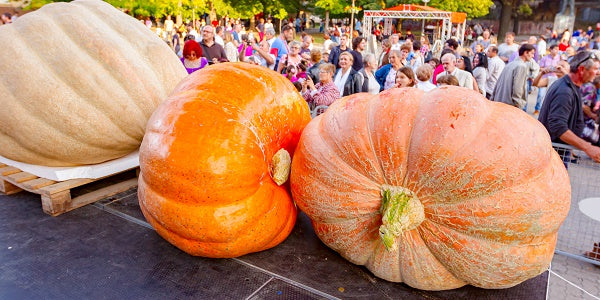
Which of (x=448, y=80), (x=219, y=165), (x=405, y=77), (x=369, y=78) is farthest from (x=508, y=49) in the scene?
(x=219, y=165)

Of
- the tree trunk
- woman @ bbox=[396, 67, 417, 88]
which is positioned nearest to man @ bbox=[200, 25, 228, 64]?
woman @ bbox=[396, 67, 417, 88]

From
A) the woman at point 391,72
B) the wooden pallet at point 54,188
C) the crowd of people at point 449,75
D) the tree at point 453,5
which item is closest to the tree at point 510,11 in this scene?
the tree at point 453,5

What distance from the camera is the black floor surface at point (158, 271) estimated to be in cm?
244

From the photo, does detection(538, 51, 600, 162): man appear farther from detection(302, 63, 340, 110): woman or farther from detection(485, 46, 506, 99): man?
detection(485, 46, 506, 99): man

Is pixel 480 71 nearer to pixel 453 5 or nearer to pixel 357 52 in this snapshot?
pixel 357 52

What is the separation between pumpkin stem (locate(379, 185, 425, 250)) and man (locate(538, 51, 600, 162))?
2791 millimetres

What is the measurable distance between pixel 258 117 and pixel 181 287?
110 cm

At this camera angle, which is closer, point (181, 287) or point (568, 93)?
point (181, 287)

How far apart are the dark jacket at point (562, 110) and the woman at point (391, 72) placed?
3.16 metres

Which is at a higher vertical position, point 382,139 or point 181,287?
point 382,139

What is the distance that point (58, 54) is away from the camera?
11.0ft

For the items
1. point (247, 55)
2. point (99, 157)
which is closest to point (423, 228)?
point (99, 157)

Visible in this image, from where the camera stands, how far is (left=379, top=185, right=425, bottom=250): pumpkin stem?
2088mm

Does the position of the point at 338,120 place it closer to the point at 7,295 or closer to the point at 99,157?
the point at 7,295
